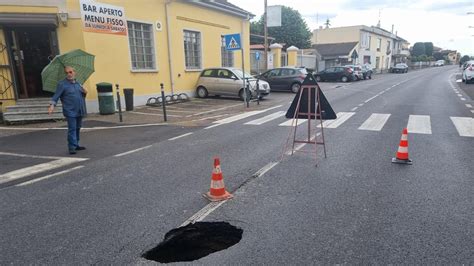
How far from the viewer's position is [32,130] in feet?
33.7

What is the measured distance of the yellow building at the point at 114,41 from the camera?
469 inches

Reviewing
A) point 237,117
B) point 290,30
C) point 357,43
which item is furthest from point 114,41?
point 357,43

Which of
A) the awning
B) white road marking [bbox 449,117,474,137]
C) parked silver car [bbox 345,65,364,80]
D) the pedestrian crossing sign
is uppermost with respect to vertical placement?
the awning

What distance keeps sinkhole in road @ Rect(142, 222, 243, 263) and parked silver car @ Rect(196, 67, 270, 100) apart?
46.1ft

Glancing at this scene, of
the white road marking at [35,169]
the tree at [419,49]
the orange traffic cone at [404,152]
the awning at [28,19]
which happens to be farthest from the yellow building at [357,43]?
the tree at [419,49]

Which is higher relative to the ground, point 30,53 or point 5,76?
point 30,53

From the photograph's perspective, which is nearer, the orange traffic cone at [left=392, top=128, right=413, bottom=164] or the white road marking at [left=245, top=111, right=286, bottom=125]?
the orange traffic cone at [left=392, top=128, right=413, bottom=164]

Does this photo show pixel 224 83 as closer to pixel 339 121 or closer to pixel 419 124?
pixel 339 121

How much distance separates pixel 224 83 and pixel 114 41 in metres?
6.02

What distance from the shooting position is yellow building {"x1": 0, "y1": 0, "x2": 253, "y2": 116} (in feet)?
39.1

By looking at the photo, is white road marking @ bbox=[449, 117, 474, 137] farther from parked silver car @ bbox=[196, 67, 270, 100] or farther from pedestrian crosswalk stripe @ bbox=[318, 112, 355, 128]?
parked silver car @ bbox=[196, 67, 270, 100]

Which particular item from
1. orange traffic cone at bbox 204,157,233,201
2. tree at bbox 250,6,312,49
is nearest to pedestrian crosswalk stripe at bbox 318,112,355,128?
orange traffic cone at bbox 204,157,233,201

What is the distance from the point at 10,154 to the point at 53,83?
2.05 meters

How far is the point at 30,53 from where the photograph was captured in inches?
494
